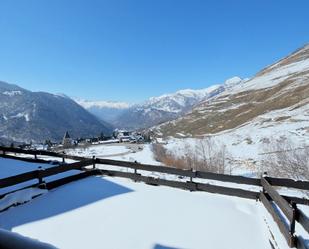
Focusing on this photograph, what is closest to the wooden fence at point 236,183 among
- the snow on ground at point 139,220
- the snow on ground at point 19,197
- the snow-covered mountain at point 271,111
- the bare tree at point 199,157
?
the snow on ground at point 139,220

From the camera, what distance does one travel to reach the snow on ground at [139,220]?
6.95 m

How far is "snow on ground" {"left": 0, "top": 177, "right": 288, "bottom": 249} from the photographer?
22.8 ft

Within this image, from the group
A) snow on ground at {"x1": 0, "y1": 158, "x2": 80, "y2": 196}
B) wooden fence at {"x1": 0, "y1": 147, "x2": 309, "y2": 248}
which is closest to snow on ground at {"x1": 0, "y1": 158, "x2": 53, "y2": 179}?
snow on ground at {"x1": 0, "y1": 158, "x2": 80, "y2": 196}

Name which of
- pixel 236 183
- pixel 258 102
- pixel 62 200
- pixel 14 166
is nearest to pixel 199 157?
pixel 14 166

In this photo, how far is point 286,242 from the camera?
6531 mm

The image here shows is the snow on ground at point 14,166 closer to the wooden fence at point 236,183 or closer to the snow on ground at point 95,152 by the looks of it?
the wooden fence at point 236,183

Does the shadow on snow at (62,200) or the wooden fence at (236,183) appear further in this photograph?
the shadow on snow at (62,200)

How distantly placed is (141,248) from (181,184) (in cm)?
559

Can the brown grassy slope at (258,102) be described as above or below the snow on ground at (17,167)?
above

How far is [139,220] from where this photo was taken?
829 cm

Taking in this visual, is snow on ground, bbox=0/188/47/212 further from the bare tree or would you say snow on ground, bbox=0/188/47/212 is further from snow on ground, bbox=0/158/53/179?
the bare tree

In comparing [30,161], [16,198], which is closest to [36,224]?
[16,198]

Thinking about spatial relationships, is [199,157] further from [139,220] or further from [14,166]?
[139,220]

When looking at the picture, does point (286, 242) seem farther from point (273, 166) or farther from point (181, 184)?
point (273, 166)
